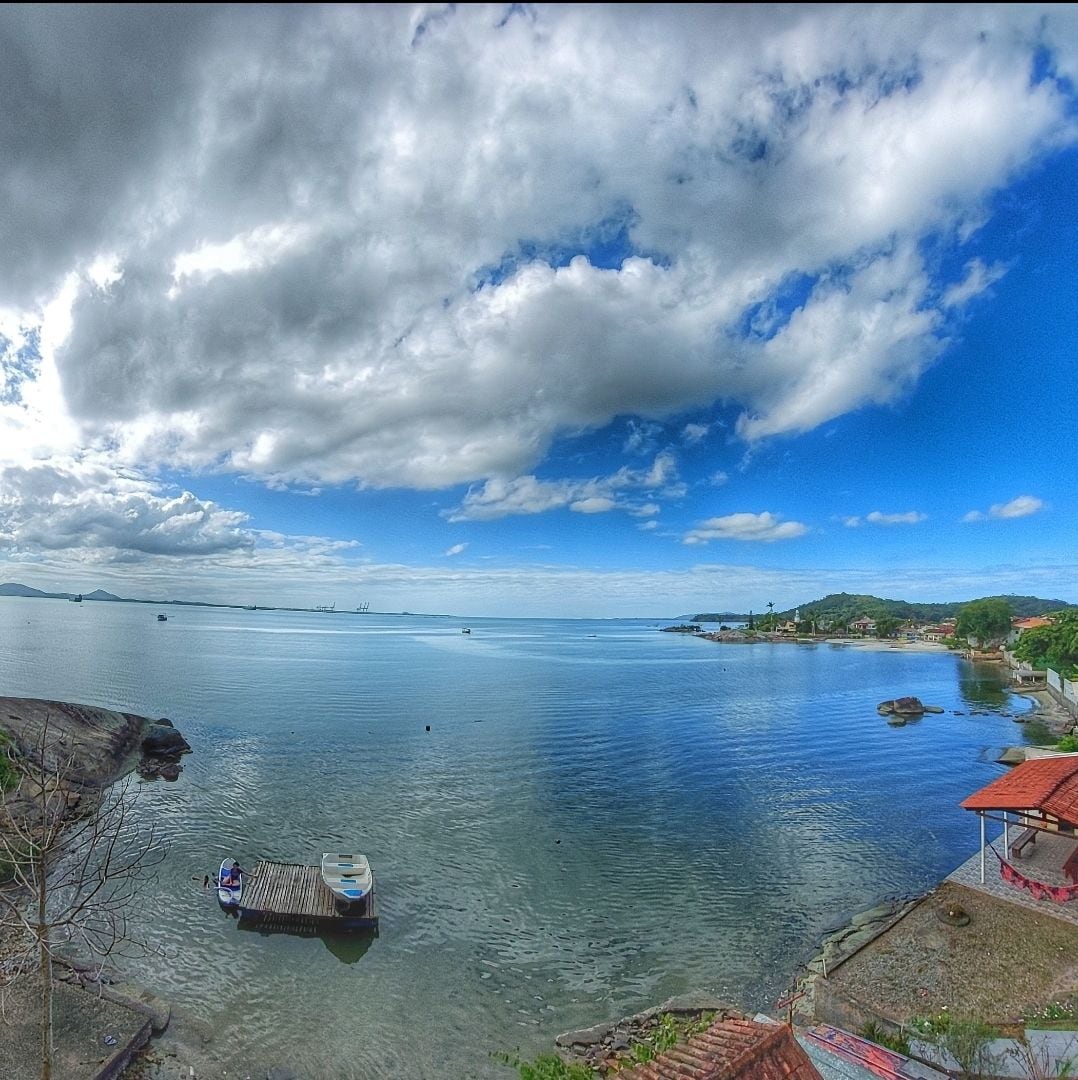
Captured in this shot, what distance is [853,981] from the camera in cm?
1756

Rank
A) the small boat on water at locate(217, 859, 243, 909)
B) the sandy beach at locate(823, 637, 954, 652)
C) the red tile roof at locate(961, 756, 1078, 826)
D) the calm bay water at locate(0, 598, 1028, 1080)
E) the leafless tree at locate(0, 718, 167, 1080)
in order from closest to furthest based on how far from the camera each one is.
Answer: the leafless tree at locate(0, 718, 167, 1080), the calm bay water at locate(0, 598, 1028, 1080), the red tile roof at locate(961, 756, 1078, 826), the small boat on water at locate(217, 859, 243, 909), the sandy beach at locate(823, 637, 954, 652)

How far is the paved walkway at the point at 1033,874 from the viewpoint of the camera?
20.5 meters

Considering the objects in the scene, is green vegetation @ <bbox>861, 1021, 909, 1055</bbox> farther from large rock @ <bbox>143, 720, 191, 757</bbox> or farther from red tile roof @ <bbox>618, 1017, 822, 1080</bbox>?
large rock @ <bbox>143, 720, 191, 757</bbox>

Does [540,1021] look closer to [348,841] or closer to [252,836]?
[348,841]

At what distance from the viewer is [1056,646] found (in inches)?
3487

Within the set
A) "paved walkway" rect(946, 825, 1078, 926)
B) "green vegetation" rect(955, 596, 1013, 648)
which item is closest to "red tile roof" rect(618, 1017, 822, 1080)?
"paved walkway" rect(946, 825, 1078, 926)

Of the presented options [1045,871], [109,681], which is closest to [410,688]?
[109,681]

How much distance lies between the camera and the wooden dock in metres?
23.1

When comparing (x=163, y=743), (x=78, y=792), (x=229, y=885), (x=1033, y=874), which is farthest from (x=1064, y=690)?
(x=78, y=792)

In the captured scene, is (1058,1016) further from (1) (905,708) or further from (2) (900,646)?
(2) (900,646)

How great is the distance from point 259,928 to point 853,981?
1974cm

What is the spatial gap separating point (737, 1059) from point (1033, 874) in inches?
760

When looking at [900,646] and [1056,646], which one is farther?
[900,646]

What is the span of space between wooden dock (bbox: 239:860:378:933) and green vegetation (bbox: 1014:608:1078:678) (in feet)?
284
